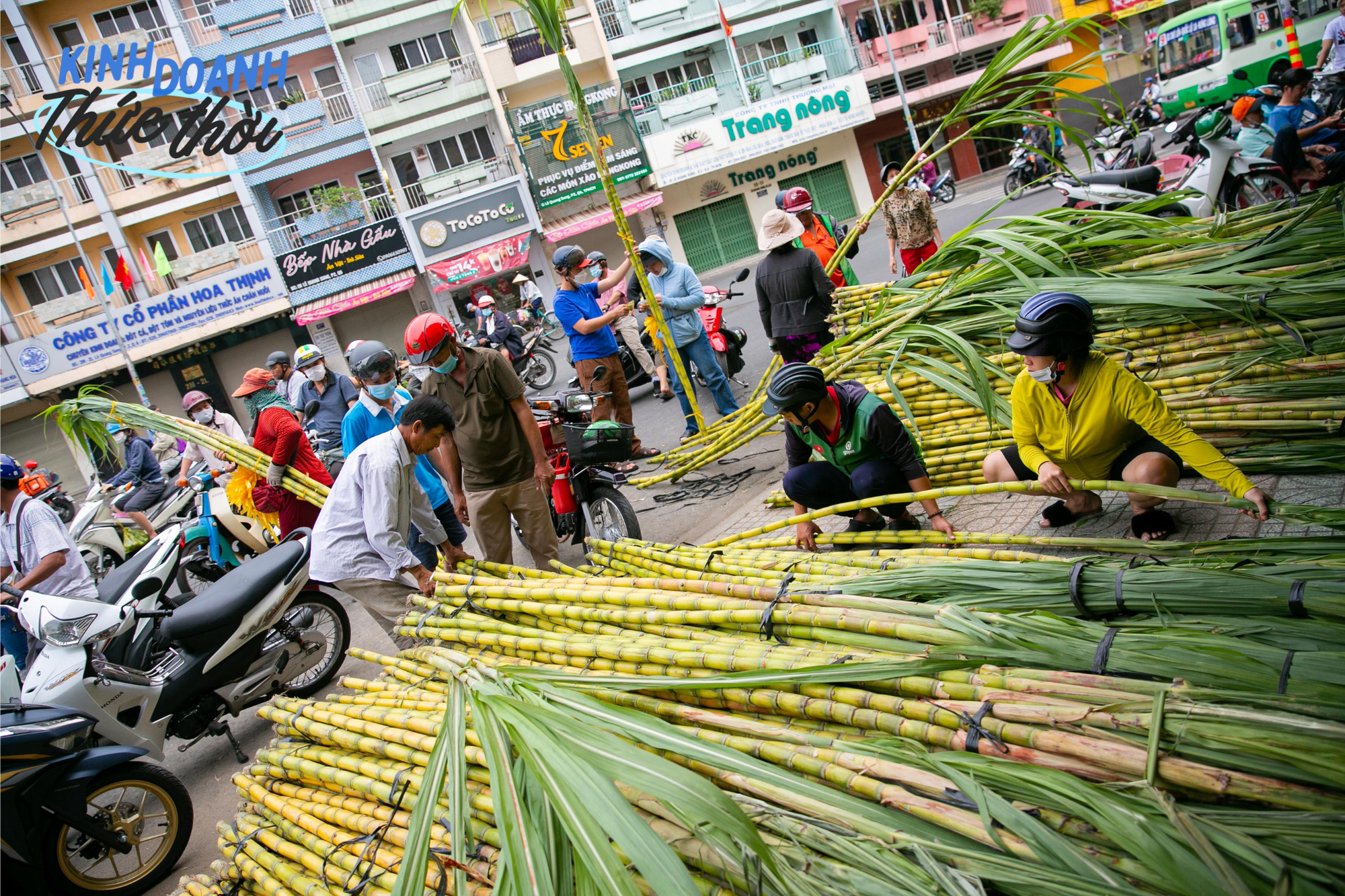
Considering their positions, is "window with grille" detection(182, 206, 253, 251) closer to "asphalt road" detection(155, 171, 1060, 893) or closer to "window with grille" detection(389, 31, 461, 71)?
"window with grille" detection(389, 31, 461, 71)

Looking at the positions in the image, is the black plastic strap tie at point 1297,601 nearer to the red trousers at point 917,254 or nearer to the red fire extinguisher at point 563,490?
the red fire extinguisher at point 563,490

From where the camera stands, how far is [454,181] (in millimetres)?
24359

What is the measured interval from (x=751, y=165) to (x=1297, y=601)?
87.8 feet

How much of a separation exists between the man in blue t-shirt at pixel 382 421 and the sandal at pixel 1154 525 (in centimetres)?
328

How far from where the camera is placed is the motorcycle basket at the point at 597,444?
5.14 m

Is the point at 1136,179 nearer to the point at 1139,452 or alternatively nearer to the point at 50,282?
the point at 1139,452

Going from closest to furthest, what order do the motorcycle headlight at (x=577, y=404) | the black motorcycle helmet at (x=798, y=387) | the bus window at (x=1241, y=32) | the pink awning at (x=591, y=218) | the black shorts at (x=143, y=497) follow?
→ the black motorcycle helmet at (x=798, y=387) → the motorcycle headlight at (x=577, y=404) → the black shorts at (x=143, y=497) → the bus window at (x=1241, y=32) → the pink awning at (x=591, y=218)

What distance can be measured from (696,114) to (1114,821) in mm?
26532

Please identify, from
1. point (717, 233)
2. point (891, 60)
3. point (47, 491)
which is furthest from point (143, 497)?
point (891, 60)

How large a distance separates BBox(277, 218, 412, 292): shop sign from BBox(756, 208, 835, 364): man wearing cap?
20079 mm

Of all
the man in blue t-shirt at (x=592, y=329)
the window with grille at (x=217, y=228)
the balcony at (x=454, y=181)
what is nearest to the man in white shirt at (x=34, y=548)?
the man in blue t-shirt at (x=592, y=329)

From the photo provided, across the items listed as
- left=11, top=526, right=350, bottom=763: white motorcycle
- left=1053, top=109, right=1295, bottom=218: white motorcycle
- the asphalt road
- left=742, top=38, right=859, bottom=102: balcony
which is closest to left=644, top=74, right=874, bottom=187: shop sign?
left=742, top=38, right=859, bottom=102: balcony

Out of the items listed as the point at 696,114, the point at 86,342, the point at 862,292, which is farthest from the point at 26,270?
the point at 862,292

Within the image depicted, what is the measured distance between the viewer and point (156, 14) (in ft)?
78.7
